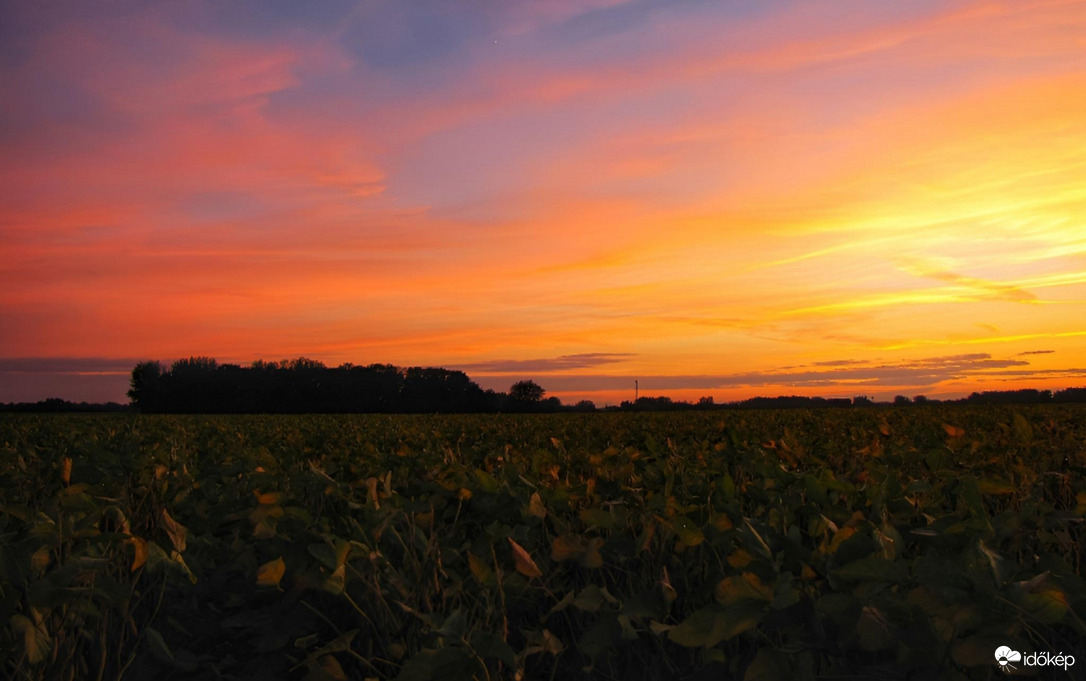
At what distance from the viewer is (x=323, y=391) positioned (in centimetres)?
7381

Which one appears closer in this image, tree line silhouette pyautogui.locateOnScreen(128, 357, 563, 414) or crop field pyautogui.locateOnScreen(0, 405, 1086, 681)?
crop field pyautogui.locateOnScreen(0, 405, 1086, 681)

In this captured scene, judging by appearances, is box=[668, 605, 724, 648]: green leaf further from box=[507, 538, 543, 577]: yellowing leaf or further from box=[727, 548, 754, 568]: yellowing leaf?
box=[507, 538, 543, 577]: yellowing leaf

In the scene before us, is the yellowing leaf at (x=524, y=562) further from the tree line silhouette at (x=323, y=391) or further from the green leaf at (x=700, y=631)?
the tree line silhouette at (x=323, y=391)

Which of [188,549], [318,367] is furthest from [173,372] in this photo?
[188,549]

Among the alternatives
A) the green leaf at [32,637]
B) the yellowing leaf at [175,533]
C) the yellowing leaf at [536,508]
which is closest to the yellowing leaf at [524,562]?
the yellowing leaf at [536,508]

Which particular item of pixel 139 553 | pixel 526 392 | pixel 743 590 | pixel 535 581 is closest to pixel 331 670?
pixel 139 553

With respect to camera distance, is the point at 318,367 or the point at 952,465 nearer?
the point at 952,465

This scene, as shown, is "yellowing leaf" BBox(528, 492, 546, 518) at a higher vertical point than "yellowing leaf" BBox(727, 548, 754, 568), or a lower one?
higher

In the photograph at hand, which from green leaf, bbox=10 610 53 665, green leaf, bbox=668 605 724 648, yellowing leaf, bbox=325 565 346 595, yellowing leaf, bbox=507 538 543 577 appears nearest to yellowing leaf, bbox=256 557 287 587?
yellowing leaf, bbox=325 565 346 595

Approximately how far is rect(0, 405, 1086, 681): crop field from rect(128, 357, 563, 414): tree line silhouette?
60805 mm

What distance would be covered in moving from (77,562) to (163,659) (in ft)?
2.05

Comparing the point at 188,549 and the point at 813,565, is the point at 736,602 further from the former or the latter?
the point at 188,549

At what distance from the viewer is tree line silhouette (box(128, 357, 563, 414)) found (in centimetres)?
6981

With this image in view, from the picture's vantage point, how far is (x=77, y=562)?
308 centimetres
